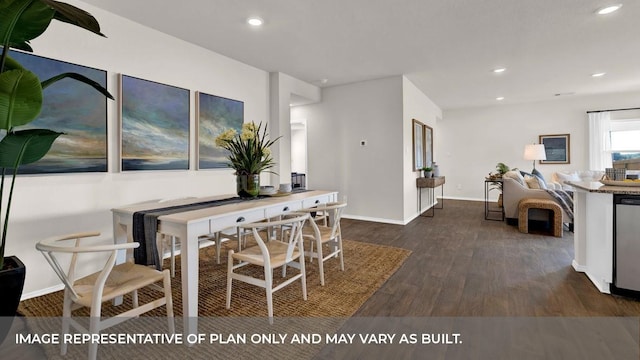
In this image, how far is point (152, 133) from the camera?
3250 millimetres

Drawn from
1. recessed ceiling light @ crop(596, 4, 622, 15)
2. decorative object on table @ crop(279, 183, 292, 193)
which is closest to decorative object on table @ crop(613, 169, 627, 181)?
recessed ceiling light @ crop(596, 4, 622, 15)

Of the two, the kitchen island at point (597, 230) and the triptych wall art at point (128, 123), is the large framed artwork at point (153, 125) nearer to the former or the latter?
the triptych wall art at point (128, 123)

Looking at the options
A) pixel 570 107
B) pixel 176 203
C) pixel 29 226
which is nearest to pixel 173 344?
pixel 176 203

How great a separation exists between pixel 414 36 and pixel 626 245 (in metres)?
2.77

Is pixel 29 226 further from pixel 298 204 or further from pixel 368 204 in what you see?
pixel 368 204

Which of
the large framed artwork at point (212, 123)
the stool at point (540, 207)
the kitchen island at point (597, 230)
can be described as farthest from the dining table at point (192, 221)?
the stool at point (540, 207)

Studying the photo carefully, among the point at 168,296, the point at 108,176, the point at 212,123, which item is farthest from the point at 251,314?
the point at 212,123

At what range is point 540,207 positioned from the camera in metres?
4.45

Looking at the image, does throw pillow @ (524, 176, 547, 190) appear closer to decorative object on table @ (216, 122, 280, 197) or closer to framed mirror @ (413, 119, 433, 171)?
framed mirror @ (413, 119, 433, 171)

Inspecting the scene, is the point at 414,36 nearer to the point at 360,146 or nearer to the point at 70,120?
the point at 360,146

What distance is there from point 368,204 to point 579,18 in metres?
3.69

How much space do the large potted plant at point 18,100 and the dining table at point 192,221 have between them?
2.34 ft

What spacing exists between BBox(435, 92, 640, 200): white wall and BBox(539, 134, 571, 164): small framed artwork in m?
0.09

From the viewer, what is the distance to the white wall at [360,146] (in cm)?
518
